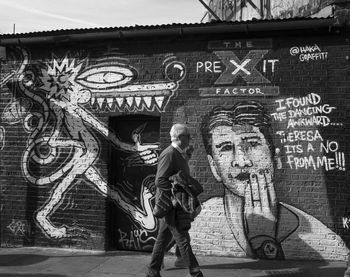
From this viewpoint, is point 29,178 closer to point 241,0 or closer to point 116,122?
point 116,122

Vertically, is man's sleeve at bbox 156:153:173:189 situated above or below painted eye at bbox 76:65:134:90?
below

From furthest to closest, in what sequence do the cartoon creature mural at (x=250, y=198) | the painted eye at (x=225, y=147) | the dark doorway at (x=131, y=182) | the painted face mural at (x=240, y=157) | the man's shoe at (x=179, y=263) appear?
the dark doorway at (x=131, y=182) < the painted eye at (x=225, y=147) < the painted face mural at (x=240, y=157) < the cartoon creature mural at (x=250, y=198) < the man's shoe at (x=179, y=263)

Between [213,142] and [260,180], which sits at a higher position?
[213,142]

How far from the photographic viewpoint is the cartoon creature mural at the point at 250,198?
6.60m

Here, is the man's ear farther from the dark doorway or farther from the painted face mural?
the dark doorway

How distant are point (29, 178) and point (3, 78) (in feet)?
5.84

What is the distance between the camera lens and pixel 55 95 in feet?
25.0

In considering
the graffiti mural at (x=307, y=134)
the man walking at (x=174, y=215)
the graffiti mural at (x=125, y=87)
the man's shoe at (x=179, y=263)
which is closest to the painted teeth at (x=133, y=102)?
the graffiti mural at (x=125, y=87)

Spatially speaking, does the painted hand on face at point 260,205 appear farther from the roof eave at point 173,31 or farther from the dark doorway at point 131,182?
the roof eave at point 173,31

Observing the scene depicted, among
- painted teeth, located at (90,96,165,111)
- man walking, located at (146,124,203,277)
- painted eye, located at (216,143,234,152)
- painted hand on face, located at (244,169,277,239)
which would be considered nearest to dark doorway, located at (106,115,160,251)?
painted teeth, located at (90,96,165,111)

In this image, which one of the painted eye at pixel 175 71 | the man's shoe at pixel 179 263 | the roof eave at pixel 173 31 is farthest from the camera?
the painted eye at pixel 175 71

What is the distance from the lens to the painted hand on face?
667cm

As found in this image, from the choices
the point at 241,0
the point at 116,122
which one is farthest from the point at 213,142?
the point at 241,0

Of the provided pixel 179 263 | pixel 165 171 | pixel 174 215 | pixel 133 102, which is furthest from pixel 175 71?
pixel 179 263
